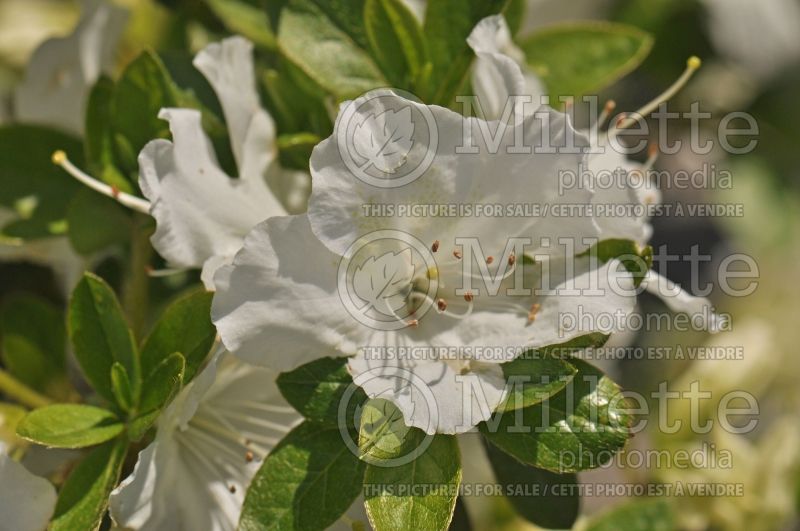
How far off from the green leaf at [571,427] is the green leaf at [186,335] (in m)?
0.25

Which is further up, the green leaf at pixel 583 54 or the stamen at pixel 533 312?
the green leaf at pixel 583 54

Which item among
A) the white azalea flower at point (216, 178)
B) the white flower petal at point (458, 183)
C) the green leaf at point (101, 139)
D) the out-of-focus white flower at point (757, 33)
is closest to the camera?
the white flower petal at point (458, 183)

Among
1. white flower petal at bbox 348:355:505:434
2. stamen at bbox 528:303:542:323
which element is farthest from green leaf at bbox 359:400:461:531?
stamen at bbox 528:303:542:323

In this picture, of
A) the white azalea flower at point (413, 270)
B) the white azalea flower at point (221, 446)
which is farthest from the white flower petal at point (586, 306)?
the white azalea flower at point (221, 446)

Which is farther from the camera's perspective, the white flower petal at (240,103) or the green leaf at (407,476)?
the white flower petal at (240,103)

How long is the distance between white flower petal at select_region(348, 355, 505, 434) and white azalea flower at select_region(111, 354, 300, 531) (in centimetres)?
14

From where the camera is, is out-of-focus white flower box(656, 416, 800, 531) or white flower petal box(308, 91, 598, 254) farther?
out-of-focus white flower box(656, 416, 800, 531)

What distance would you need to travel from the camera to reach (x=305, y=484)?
2.71ft

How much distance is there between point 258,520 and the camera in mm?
814

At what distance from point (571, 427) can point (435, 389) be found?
12 centimetres

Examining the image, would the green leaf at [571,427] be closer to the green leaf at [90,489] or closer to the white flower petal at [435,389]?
the white flower petal at [435,389]

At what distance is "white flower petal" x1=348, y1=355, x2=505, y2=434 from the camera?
0.77 m

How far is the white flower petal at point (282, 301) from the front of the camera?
778 millimetres

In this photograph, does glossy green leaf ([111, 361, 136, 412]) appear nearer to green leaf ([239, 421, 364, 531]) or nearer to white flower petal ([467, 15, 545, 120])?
green leaf ([239, 421, 364, 531])
